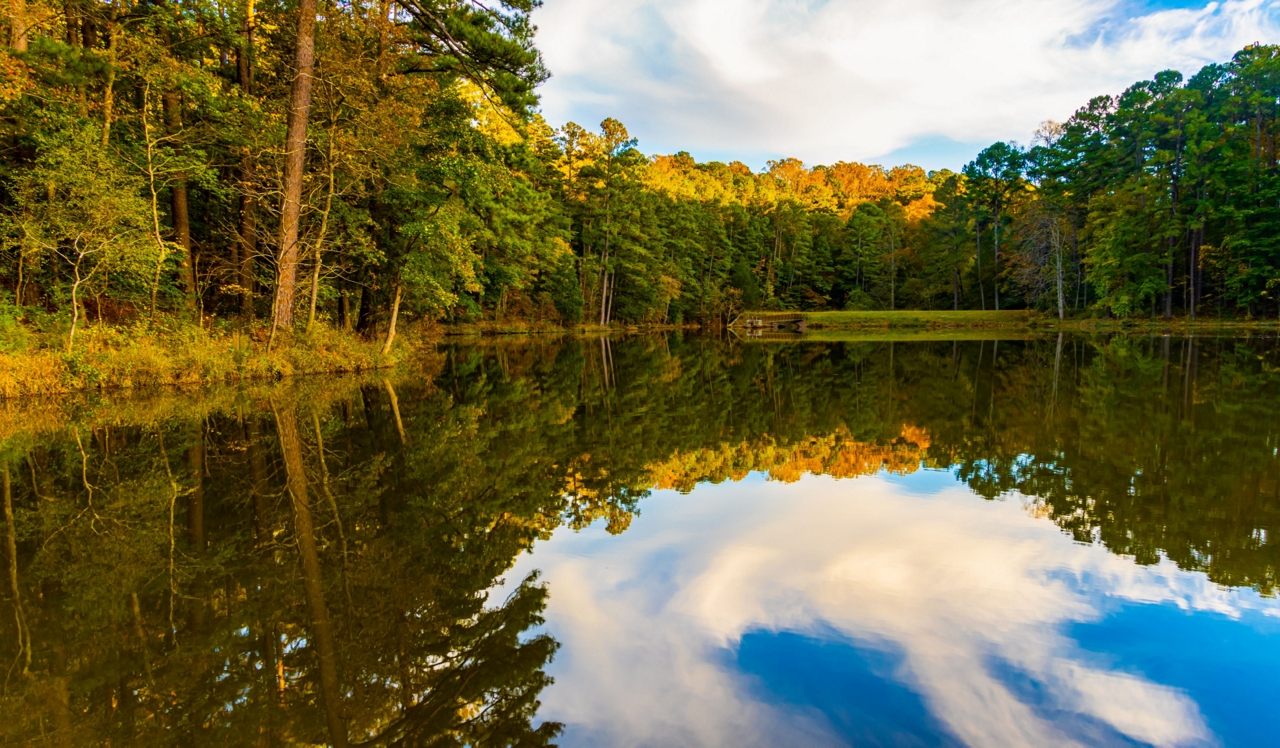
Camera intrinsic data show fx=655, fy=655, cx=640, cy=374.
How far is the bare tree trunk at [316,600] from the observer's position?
259cm

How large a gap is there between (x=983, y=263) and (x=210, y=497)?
51952 mm

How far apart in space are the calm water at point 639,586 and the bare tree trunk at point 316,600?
0.06 feet

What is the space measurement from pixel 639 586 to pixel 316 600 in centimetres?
174

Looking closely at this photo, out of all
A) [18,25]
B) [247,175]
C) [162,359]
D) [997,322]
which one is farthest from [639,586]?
[997,322]

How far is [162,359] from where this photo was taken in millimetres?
11906

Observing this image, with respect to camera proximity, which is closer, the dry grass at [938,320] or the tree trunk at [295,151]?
the tree trunk at [295,151]

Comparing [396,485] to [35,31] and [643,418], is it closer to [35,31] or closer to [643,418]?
[643,418]

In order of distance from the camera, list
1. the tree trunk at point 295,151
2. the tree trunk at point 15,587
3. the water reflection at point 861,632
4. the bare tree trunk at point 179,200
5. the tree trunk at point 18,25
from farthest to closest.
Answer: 1. the bare tree trunk at point 179,200
2. the tree trunk at point 295,151
3. the tree trunk at point 18,25
4. the tree trunk at point 15,587
5. the water reflection at point 861,632

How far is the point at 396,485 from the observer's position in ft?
18.6

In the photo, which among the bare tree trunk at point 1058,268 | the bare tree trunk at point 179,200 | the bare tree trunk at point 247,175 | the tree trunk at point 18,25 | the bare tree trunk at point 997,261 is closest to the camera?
the tree trunk at point 18,25

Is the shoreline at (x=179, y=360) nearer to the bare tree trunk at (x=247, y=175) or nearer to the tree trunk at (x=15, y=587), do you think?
the bare tree trunk at (x=247, y=175)

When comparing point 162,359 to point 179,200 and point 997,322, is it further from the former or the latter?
point 997,322

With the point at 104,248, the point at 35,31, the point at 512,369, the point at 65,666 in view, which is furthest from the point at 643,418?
the point at 35,31

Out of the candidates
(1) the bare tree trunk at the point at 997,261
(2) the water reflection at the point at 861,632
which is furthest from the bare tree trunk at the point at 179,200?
(1) the bare tree trunk at the point at 997,261
